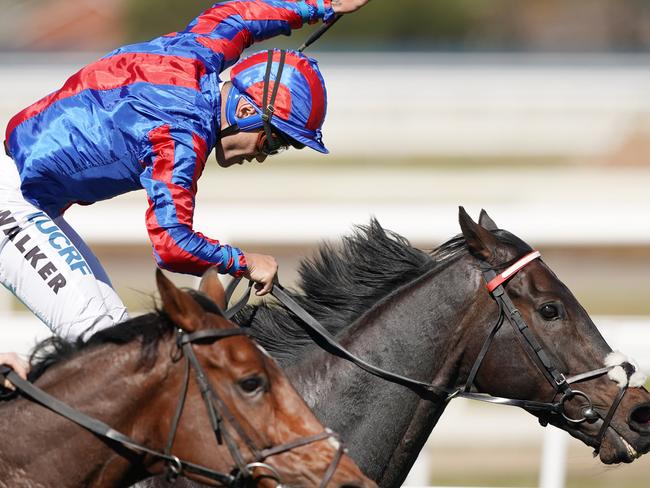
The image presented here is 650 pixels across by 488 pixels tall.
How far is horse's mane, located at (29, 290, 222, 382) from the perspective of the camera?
2689mm

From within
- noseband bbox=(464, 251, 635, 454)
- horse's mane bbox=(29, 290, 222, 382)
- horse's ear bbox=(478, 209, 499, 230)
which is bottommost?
noseband bbox=(464, 251, 635, 454)

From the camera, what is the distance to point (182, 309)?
2.63 m

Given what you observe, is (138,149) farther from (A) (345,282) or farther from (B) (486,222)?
(B) (486,222)

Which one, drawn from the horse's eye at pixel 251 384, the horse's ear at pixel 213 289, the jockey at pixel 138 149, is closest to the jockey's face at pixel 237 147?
the jockey at pixel 138 149

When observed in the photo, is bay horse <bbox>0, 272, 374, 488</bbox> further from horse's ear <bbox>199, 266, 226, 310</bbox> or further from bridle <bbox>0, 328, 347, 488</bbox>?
horse's ear <bbox>199, 266, 226, 310</bbox>

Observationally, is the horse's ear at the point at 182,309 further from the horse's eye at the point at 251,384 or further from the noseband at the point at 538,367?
the noseband at the point at 538,367

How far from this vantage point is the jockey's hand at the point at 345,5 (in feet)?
12.8

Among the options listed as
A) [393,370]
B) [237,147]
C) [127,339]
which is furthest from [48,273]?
[393,370]

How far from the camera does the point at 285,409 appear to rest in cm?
266

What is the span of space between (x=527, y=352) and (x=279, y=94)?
1.12 metres

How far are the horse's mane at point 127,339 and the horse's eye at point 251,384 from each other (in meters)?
0.21

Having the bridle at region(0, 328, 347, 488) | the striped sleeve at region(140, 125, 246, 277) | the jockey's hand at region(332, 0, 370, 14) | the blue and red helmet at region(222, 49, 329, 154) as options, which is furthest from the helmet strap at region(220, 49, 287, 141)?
the bridle at region(0, 328, 347, 488)

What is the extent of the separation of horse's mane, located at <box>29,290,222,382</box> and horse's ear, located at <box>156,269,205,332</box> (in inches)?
2.4

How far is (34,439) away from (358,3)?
6.56ft
